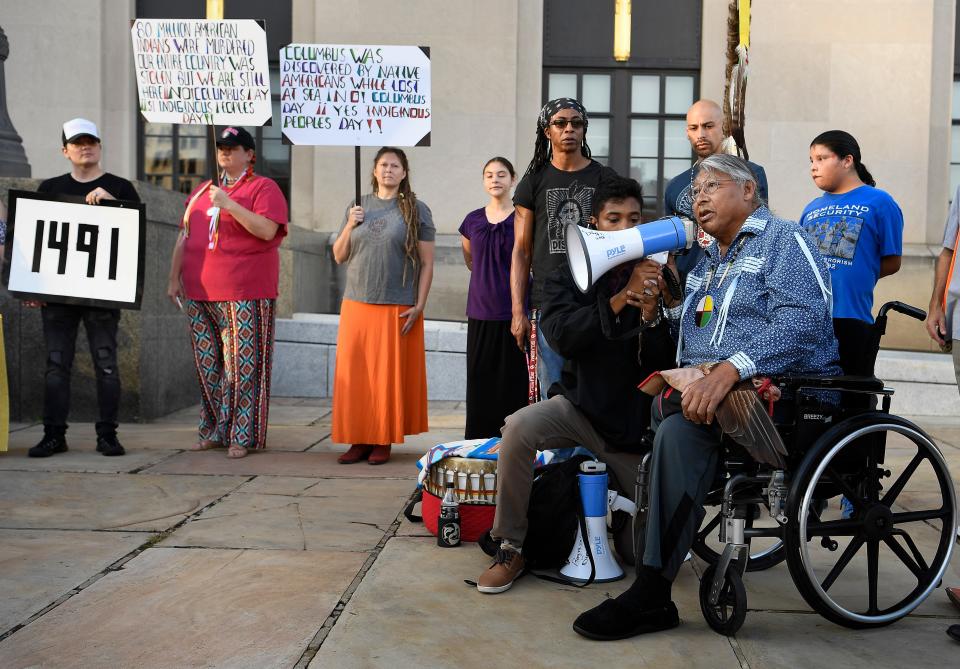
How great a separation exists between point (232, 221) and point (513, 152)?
750 cm

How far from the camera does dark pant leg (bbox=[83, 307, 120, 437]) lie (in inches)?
245

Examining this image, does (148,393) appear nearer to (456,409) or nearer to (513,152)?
(456,409)

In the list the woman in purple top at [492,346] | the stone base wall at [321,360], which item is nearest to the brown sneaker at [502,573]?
the woman in purple top at [492,346]

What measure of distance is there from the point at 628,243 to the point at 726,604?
1.24 meters

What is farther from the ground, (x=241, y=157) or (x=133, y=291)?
(x=241, y=157)

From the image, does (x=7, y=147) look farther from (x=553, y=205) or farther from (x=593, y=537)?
(x=593, y=537)

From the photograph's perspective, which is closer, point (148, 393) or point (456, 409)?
point (148, 393)

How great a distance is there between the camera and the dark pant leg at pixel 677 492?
126 inches

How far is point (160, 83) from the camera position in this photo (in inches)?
257

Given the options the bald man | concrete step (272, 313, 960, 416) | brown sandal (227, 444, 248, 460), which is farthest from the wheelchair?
concrete step (272, 313, 960, 416)

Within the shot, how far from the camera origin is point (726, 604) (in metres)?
3.22

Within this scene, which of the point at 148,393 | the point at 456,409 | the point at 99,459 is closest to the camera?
the point at 99,459

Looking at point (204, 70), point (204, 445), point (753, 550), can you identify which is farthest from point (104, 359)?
point (753, 550)

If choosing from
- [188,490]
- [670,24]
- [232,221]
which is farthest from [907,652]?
[670,24]
